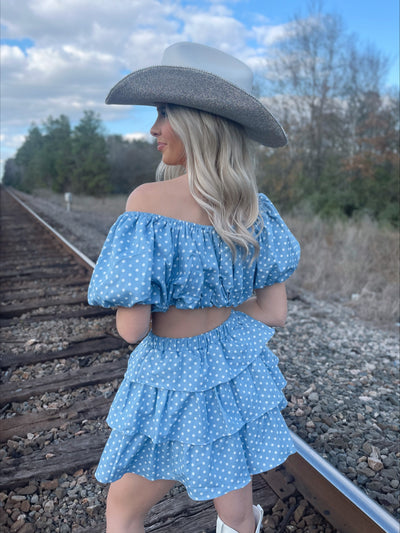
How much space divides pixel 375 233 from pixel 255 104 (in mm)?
8697

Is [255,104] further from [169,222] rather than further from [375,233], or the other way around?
[375,233]

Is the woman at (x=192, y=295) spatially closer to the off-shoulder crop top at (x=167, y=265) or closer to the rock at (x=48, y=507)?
the off-shoulder crop top at (x=167, y=265)

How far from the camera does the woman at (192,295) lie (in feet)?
4.24

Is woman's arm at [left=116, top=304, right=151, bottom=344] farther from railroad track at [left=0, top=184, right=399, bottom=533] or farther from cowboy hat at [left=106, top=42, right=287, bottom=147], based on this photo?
railroad track at [left=0, top=184, right=399, bottom=533]

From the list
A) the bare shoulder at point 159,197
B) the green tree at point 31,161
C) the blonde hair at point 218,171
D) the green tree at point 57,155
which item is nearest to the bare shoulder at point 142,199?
the bare shoulder at point 159,197

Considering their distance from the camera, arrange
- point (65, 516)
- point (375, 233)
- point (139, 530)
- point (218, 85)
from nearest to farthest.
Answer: point (218, 85)
point (139, 530)
point (65, 516)
point (375, 233)

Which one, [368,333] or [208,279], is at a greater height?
[208,279]

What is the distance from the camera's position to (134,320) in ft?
4.25

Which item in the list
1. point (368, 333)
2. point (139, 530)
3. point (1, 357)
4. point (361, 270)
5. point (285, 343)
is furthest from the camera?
point (361, 270)

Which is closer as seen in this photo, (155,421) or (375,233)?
(155,421)

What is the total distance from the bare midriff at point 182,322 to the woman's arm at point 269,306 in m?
0.24

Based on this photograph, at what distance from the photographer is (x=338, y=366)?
374cm

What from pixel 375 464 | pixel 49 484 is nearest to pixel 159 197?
pixel 49 484

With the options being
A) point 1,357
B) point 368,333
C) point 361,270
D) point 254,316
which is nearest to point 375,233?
point 361,270
